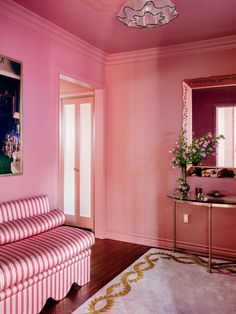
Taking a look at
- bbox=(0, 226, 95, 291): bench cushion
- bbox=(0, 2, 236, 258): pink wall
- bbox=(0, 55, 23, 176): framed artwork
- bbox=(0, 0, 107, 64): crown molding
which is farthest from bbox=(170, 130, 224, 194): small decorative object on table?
bbox=(0, 55, 23, 176): framed artwork

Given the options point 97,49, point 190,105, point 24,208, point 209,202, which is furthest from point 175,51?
point 24,208

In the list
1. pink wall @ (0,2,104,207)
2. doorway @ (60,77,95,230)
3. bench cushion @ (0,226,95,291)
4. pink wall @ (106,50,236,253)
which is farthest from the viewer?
doorway @ (60,77,95,230)

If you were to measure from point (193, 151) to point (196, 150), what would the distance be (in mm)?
41

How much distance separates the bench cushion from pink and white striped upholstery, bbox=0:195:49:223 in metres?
0.26

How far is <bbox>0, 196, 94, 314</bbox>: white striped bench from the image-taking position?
2.22 metres

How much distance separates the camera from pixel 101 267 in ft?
11.3

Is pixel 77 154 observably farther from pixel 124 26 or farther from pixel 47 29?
pixel 124 26

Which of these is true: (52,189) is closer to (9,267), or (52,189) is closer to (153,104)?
(9,267)

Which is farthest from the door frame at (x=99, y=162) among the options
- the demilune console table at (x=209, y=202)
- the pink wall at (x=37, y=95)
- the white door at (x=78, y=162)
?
the demilune console table at (x=209, y=202)

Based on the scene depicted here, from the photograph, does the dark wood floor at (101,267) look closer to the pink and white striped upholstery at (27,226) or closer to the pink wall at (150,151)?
the pink wall at (150,151)

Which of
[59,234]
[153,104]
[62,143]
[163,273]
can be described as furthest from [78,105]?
[163,273]

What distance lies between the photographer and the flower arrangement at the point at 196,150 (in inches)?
149

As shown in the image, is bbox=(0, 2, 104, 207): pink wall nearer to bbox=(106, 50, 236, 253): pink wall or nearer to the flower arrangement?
bbox=(106, 50, 236, 253): pink wall

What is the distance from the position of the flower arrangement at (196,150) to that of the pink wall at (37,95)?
158 centimetres
